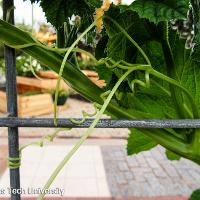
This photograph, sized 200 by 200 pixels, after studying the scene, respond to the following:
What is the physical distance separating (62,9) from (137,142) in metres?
0.21

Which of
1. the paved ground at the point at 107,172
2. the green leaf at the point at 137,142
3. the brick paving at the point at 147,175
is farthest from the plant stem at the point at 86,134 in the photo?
the brick paving at the point at 147,175

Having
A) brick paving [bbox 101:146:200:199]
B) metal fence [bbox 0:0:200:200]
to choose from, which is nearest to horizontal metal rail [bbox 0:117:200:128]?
metal fence [bbox 0:0:200:200]

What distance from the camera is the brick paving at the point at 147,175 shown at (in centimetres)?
319

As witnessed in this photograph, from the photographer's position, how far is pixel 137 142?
59 centimetres

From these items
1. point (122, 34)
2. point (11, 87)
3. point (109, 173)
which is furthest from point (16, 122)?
point (109, 173)

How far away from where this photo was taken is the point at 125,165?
3.80m

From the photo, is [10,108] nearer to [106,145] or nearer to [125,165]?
[125,165]

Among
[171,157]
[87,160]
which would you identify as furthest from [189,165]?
[171,157]

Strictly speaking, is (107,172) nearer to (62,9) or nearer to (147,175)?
(147,175)

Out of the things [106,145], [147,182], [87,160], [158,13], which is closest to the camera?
[158,13]

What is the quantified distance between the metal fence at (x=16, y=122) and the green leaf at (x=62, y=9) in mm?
51

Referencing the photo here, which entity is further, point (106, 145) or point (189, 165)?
point (106, 145)

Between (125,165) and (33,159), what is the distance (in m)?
0.80

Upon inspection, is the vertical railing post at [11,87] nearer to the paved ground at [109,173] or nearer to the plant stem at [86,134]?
the plant stem at [86,134]
